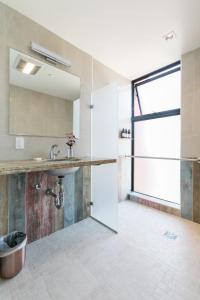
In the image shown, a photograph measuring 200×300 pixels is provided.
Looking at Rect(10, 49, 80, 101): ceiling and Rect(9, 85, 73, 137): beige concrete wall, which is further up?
Rect(10, 49, 80, 101): ceiling

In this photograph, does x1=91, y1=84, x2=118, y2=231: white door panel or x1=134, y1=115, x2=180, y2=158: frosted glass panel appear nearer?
x1=91, y1=84, x2=118, y2=231: white door panel

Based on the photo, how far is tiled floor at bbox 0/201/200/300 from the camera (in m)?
1.17

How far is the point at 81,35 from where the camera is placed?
6.42 feet

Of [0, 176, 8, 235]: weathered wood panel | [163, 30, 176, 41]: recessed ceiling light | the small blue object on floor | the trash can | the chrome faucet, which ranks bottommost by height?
the small blue object on floor

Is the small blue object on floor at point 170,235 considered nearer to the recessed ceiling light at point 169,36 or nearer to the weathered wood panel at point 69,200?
the weathered wood panel at point 69,200

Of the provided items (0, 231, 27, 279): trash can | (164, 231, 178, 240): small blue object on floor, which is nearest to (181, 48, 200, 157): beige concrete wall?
(164, 231, 178, 240): small blue object on floor

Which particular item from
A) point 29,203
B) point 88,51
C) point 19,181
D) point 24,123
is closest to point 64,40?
point 88,51

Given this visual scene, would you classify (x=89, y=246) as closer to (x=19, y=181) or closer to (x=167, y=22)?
(x=19, y=181)

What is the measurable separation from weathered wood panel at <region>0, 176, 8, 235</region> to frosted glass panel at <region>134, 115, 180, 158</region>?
2.37 metres

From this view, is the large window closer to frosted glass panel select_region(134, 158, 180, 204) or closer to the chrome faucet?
frosted glass panel select_region(134, 158, 180, 204)

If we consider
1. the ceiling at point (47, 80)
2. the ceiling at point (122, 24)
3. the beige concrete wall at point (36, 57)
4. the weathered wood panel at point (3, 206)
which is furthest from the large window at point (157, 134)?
the weathered wood panel at point (3, 206)

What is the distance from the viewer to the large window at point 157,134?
2596mm

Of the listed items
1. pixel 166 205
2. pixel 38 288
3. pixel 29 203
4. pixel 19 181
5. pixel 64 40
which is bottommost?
pixel 38 288

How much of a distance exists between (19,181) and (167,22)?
95.7 inches
